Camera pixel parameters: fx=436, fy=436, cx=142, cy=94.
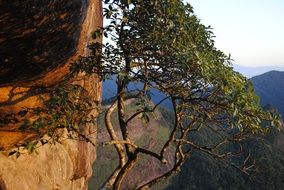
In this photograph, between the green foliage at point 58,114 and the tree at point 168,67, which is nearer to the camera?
the tree at point 168,67

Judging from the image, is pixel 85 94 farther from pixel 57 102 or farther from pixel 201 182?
pixel 201 182

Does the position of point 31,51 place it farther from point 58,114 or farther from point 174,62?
point 174,62

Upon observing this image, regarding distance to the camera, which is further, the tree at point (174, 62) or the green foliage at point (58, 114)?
the green foliage at point (58, 114)

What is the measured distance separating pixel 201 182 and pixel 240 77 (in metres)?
76.5

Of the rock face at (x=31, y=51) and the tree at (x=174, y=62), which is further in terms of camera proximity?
the rock face at (x=31, y=51)

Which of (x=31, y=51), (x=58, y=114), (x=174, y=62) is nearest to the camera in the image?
(x=174, y=62)

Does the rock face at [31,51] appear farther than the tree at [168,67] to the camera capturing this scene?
Yes

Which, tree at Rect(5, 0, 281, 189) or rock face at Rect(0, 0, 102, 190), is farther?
rock face at Rect(0, 0, 102, 190)

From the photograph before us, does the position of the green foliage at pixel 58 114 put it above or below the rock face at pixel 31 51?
below

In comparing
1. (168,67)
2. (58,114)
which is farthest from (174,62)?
(58,114)

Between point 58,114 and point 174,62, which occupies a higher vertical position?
point 174,62

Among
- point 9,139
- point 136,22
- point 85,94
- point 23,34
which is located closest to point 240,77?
point 136,22

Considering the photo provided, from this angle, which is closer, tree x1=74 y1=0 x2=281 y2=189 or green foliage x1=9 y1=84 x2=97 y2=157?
tree x1=74 y1=0 x2=281 y2=189

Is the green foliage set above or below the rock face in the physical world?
below
